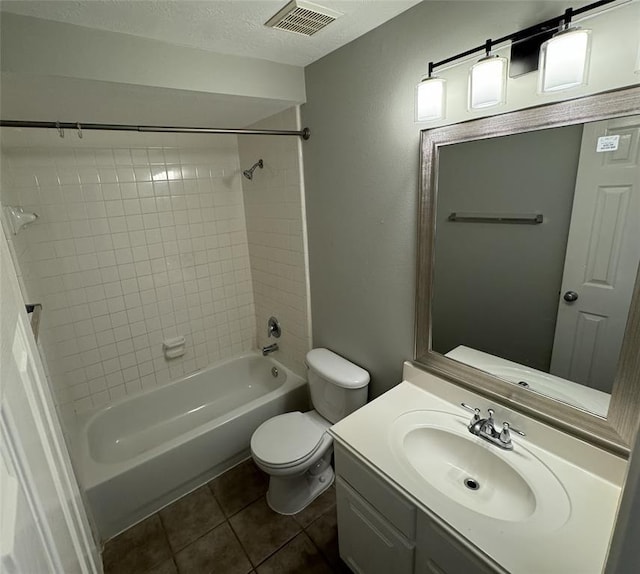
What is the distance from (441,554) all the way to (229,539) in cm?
119

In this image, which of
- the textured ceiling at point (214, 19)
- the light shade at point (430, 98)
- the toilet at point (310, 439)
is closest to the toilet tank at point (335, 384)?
the toilet at point (310, 439)

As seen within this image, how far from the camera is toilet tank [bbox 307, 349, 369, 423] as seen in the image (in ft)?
5.91

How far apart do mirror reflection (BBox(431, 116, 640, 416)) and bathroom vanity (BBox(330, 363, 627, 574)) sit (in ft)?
0.67

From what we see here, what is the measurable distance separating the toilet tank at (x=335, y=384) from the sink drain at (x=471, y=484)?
0.66 m

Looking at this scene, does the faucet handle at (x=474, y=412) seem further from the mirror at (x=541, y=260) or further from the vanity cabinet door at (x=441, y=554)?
the vanity cabinet door at (x=441, y=554)

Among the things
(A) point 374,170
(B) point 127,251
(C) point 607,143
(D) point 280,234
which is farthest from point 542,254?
(B) point 127,251

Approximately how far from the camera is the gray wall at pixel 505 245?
1077 millimetres

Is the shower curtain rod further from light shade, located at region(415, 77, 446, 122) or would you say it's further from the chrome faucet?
the chrome faucet

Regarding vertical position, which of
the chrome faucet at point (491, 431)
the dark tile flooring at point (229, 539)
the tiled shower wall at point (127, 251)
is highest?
the tiled shower wall at point (127, 251)

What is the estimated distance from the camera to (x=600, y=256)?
100 cm

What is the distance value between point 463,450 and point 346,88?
1.61m

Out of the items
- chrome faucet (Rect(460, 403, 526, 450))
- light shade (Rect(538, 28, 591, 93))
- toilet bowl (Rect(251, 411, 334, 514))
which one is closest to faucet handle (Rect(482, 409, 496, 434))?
chrome faucet (Rect(460, 403, 526, 450))

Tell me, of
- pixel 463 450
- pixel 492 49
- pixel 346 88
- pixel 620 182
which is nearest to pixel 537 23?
pixel 492 49

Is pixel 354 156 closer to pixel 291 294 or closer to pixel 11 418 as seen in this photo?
pixel 291 294
